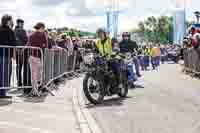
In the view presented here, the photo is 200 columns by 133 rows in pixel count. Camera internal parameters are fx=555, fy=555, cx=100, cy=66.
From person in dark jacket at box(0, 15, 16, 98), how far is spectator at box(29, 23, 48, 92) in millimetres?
613

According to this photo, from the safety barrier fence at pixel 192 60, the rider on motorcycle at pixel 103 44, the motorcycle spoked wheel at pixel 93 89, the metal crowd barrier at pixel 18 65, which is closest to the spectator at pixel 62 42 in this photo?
the safety barrier fence at pixel 192 60

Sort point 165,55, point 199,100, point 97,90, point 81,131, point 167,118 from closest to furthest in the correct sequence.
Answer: point 81,131, point 167,118, point 97,90, point 199,100, point 165,55

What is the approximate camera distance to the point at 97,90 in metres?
12.9

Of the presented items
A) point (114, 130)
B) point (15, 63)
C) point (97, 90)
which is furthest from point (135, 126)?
point (15, 63)

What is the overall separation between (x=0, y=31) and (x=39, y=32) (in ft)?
3.69

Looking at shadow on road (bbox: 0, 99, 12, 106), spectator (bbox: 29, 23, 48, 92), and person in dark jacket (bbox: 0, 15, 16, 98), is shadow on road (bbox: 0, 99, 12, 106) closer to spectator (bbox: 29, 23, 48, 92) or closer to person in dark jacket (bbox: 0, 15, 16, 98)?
person in dark jacket (bbox: 0, 15, 16, 98)

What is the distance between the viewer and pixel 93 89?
12.9 metres

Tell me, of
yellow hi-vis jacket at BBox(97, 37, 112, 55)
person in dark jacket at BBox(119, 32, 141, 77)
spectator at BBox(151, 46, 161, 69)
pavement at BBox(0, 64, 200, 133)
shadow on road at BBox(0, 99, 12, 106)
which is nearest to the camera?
pavement at BBox(0, 64, 200, 133)

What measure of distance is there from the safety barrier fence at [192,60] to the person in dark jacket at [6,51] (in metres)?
11.6

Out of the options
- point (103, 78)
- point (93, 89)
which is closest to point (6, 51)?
point (93, 89)

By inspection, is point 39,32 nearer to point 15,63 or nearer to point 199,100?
point 15,63

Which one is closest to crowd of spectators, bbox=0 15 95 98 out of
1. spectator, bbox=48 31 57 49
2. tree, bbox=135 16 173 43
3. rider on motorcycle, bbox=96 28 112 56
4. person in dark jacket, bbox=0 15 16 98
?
person in dark jacket, bbox=0 15 16 98

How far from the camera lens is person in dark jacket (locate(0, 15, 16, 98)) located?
13102 millimetres

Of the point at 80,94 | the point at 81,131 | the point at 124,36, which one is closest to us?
the point at 81,131
